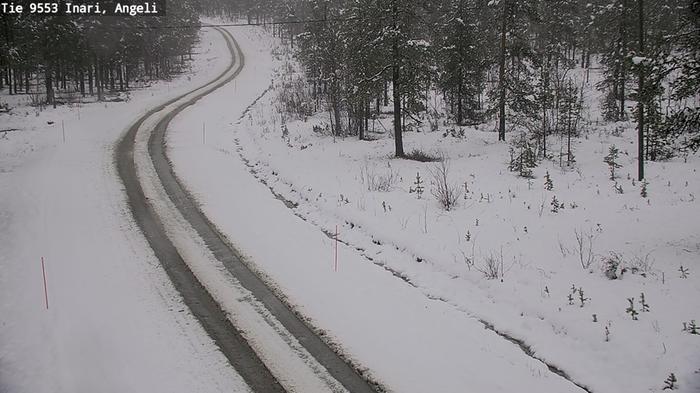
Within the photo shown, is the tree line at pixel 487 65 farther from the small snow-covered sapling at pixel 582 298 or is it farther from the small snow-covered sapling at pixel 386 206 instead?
the small snow-covered sapling at pixel 386 206

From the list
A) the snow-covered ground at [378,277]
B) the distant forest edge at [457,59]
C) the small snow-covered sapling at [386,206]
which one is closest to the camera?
the snow-covered ground at [378,277]

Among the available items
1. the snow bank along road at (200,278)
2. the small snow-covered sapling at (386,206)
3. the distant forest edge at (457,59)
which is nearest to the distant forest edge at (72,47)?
the distant forest edge at (457,59)

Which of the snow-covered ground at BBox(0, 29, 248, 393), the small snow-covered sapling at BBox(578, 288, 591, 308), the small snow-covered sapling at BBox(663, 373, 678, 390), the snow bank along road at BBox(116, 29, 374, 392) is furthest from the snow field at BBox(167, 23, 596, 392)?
the snow-covered ground at BBox(0, 29, 248, 393)

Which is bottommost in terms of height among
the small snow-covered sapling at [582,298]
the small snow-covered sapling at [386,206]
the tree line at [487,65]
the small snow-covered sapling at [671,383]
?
the small snow-covered sapling at [671,383]

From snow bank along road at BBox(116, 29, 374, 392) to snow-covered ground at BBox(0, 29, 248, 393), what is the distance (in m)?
0.24

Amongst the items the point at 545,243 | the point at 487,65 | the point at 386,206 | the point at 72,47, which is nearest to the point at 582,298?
the point at 545,243

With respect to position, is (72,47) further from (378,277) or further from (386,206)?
(378,277)

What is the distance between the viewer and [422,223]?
11.9m

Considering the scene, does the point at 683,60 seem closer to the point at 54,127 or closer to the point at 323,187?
the point at 323,187

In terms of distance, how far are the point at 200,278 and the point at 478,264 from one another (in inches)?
221

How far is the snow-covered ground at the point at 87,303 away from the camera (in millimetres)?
6480

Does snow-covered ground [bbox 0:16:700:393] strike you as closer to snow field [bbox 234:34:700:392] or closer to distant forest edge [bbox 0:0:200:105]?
snow field [bbox 234:34:700:392]

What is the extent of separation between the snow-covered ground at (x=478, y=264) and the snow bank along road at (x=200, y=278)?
1.15 feet

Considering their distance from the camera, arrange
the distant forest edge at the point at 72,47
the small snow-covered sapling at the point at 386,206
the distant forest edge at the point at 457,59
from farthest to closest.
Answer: the distant forest edge at the point at 72,47 < the small snow-covered sapling at the point at 386,206 < the distant forest edge at the point at 457,59
